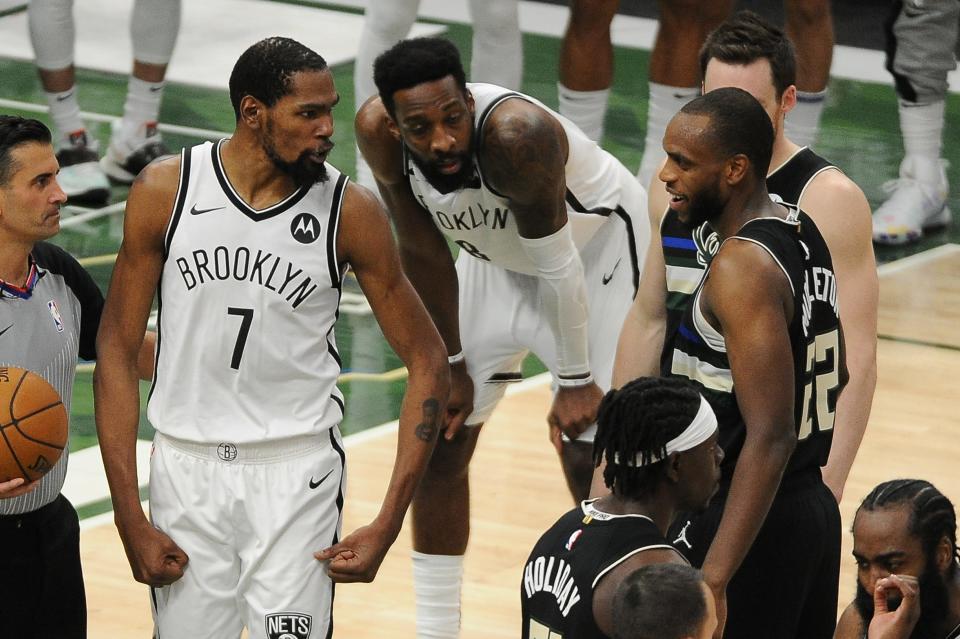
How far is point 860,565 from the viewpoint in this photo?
12.4 feet

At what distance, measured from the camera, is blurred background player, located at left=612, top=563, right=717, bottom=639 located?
3.05 meters

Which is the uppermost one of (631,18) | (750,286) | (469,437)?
(750,286)

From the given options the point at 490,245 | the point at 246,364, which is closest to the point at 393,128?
the point at 490,245

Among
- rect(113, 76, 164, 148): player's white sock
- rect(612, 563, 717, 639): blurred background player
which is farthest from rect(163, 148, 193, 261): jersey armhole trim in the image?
rect(113, 76, 164, 148): player's white sock

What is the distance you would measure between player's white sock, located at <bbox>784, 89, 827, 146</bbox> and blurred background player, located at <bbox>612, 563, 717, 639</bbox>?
5.68 m

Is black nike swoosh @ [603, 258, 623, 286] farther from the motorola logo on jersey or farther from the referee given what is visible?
the referee

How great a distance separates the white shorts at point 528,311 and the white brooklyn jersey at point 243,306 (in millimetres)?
1345

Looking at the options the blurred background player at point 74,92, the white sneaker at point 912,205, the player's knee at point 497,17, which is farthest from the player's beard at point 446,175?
the blurred background player at point 74,92

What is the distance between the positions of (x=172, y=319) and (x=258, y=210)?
0.31 meters

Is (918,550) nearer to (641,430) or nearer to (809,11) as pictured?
(641,430)

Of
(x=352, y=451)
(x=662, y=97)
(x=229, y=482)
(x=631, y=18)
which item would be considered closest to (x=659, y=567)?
(x=229, y=482)

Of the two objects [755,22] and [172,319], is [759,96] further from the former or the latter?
[172,319]

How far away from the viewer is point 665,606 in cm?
306

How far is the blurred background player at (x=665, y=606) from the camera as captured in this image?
10.0 feet
